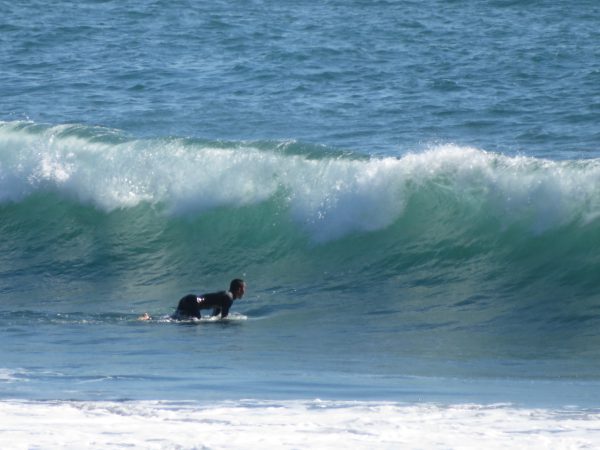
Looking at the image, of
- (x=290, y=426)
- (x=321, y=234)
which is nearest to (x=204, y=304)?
(x=321, y=234)

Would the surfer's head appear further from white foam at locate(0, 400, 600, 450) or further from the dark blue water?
white foam at locate(0, 400, 600, 450)

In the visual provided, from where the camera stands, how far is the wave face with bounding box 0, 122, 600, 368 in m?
14.6

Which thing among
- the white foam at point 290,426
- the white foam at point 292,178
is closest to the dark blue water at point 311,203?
the white foam at point 292,178

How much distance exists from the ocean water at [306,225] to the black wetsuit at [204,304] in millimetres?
142

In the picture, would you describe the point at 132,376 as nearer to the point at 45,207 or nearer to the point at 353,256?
the point at 353,256

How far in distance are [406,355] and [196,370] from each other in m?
1.99

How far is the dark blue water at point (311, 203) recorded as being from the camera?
11.7 m

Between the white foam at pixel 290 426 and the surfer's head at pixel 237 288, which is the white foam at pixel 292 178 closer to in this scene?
the surfer's head at pixel 237 288

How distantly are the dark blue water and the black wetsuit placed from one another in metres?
0.23

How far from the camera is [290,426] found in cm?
884

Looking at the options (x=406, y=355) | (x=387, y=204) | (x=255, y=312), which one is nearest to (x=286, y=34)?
(x=387, y=204)

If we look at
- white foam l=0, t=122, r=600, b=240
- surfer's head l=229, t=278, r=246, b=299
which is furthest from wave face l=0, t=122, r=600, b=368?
surfer's head l=229, t=278, r=246, b=299

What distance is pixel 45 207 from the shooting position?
20.8m

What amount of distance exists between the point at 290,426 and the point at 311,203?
9731 millimetres
